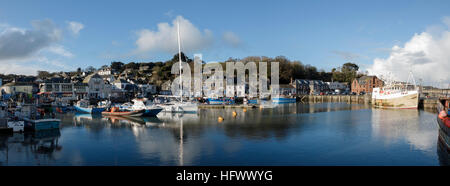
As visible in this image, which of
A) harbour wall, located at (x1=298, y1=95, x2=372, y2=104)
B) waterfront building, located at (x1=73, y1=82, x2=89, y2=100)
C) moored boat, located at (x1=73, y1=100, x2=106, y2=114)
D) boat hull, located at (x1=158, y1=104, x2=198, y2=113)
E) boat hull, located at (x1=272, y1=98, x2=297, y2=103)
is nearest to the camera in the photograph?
boat hull, located at (x1=158, y1=104, x2=198, y2=113)

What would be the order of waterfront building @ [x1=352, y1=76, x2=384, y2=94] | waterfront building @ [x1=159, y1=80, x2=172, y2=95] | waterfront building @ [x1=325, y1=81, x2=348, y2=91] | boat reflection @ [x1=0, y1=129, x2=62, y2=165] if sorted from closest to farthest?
boat reflection @ [x1=0, y1=129, x2=62, y2=165], waterfront building @ [x1=159, y1=80, x2=172, y2=95], waterfront building @ [x1=352, y1=76, x2=384, y2=94], waterfront building @ [x1=325, y1=81, x2=348, y2=91]

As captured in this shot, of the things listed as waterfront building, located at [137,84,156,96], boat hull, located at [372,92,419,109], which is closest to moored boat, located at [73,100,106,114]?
waterfront building, located at [137,84,156,96]

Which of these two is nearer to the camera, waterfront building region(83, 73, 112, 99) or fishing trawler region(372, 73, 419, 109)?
fishing trawler region(372, 73, 419, 109)

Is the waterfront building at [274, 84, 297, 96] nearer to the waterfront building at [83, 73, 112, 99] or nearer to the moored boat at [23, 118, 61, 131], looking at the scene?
the waterfront building at [83, 73, 112, 99]

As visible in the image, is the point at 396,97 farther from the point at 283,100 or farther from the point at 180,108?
the point at 180,108

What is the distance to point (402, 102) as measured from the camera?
56812 millimetres

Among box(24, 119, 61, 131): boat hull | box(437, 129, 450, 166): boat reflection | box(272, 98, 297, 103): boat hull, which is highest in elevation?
box(272, 98, 297, 103): boat hull

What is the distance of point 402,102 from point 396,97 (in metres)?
1.68

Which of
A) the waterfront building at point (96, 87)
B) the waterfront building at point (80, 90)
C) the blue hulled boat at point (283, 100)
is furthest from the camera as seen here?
the waterfront building at point (96, 87)

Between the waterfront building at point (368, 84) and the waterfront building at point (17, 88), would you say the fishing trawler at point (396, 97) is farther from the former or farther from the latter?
the waterfront building at point (17, 88)

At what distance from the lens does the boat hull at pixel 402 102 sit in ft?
181

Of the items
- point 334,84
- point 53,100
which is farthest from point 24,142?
point 334,84

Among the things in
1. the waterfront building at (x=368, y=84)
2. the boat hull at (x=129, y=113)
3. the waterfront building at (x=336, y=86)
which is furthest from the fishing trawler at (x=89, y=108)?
the waterfront building at (x=336, y=86)

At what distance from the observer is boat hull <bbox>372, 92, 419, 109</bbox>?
181 ft
